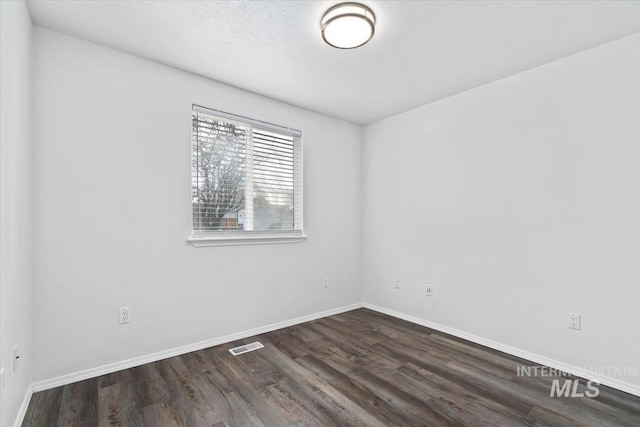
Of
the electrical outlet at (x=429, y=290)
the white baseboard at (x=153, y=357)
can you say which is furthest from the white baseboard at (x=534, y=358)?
the white baseboard at (x=153, y=357)

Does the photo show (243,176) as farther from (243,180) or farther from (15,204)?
(15,204)

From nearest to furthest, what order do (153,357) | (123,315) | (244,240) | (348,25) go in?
(348,25)
(123,315)
(153,357)
(244,240)

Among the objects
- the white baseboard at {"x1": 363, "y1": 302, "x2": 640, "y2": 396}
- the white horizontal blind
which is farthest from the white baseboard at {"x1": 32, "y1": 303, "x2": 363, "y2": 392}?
the white baseboard at {"x1": 363, "y1": 302, "x2": 640, "y2": 396}

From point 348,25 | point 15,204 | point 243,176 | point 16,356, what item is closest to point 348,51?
point 348,25

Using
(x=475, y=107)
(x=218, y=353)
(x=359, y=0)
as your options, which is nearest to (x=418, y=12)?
(x=359, y=0)

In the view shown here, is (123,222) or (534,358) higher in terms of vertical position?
(123,222)

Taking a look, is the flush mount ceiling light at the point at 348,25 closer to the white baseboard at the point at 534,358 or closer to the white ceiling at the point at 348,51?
the white ceiling at the point at 348,51

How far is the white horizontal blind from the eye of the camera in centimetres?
283

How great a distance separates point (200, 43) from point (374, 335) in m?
2.95

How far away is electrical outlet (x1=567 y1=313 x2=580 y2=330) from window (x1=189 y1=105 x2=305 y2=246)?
8.04 ft

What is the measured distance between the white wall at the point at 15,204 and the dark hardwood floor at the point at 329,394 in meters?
0.37

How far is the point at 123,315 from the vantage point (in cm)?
235

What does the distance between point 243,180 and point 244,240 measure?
0.60m

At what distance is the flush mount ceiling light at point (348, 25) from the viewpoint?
191 cm
